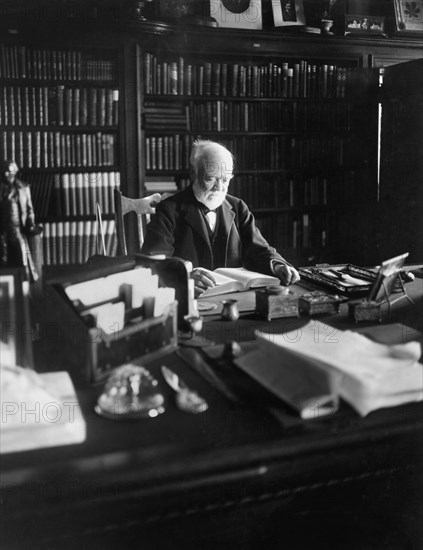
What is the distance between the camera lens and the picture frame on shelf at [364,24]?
14.3ft

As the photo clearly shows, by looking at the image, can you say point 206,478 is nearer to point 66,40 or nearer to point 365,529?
point 365,529

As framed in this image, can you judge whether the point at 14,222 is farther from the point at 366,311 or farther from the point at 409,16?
the point at 409,16

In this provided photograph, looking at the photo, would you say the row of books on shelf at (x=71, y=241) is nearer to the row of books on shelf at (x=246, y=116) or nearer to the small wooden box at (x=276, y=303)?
the row of books on shelf at (x=246, y=116)

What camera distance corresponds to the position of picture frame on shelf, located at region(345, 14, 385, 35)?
4.34 metres

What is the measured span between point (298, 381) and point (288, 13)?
12.8 ft

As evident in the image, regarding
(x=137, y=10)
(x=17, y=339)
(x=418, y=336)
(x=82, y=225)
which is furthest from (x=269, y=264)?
(x=137, y=10)

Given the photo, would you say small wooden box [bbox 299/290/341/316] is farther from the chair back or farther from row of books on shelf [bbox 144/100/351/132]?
row of books on shelf [bbox 144/100/351/132]

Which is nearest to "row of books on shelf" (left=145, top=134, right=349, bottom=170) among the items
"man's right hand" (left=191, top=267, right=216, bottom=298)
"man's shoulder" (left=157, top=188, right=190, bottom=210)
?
"man's shoulder" (left=157, top=188, right=190, bottom=210)

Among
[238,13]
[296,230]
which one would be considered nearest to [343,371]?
[296,230]

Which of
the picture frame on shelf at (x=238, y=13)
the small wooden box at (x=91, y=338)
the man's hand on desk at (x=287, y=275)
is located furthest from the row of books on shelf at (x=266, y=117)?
the small wooden box at (x=91, y=338)

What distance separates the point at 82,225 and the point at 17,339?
9.82 feet

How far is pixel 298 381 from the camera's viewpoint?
1008 millimetres

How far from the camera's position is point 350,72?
442cm

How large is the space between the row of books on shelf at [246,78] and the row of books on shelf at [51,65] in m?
0.31
